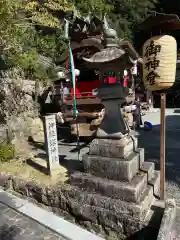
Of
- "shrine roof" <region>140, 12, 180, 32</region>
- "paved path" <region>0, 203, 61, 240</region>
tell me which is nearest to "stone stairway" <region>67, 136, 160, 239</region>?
"paved path" <region>0, 203, 61, 240</region>

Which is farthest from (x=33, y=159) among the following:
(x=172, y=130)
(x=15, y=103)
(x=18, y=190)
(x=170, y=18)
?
(x=172, y=130)

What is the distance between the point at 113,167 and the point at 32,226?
1995 mm

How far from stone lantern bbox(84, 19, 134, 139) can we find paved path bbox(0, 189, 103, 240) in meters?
1.99

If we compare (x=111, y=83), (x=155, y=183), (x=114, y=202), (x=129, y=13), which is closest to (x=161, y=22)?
(x=111, y=83)

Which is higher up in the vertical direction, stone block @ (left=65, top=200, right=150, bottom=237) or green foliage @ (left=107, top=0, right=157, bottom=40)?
green foliage @ (left=107, top=0, right=157, bottom=40)

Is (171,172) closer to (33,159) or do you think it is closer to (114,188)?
(114,188)

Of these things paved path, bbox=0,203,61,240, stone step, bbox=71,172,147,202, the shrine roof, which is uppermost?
the shrine roof

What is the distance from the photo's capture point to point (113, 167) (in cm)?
461

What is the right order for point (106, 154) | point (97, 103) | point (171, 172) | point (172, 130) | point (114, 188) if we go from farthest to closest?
point (172, 130) → point (97, 103) → point (171, 172) → point (106, 154) → point (114, 188)

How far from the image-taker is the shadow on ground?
21.3 feet

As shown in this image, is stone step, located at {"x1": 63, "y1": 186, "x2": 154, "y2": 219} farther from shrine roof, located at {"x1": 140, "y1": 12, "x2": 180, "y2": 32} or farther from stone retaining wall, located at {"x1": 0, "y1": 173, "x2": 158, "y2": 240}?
shrine roof, located at {"x1": 140, "y1": 12, "x2": 180, "y2": 32}

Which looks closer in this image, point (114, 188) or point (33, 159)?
point (114, 188)

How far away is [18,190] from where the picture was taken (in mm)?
5824

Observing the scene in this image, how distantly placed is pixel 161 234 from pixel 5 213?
3.26m
